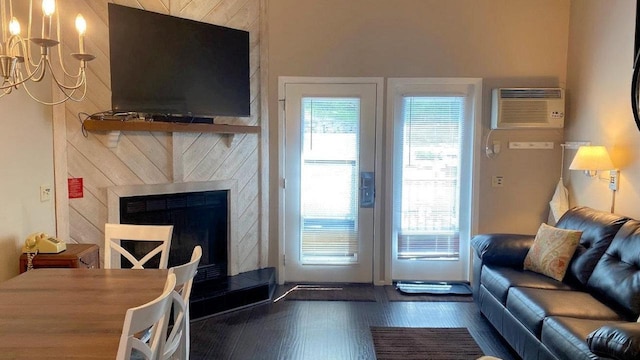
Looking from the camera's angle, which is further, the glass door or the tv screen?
the glass door

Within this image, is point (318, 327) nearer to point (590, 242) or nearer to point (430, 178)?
point (430, 178)

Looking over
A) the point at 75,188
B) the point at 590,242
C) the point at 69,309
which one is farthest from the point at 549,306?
the point at 75,188

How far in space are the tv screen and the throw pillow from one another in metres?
2.71

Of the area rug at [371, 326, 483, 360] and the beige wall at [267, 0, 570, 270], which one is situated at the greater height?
the beige wall at [267, 0, 570, 270]

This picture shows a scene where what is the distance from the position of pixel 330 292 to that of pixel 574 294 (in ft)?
7.12

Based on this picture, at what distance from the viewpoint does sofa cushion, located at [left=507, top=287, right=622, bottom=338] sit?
262 cm

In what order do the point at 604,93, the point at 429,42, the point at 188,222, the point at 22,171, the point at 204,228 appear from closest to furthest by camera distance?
the point at 22,171, the point at 604,93, the point at 188,222, the point at 204,228, the point at 429,42

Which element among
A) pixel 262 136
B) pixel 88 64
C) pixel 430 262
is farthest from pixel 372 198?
pixel 88 64

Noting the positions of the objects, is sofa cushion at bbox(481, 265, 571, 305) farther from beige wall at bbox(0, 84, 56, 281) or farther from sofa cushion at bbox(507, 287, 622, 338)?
beige wall at bbox(0, 84, 56, 281)

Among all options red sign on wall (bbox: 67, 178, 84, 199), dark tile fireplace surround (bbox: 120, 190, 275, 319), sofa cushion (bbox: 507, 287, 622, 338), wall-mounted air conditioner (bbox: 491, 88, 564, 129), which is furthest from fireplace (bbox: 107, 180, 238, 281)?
wall-mounted air conditioner (bbox: 491, 88, 564, 129)

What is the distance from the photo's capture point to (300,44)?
4.46 metres

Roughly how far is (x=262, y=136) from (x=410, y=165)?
1.52 metres

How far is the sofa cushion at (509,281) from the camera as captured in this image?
3.14m

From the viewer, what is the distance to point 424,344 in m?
3.30
